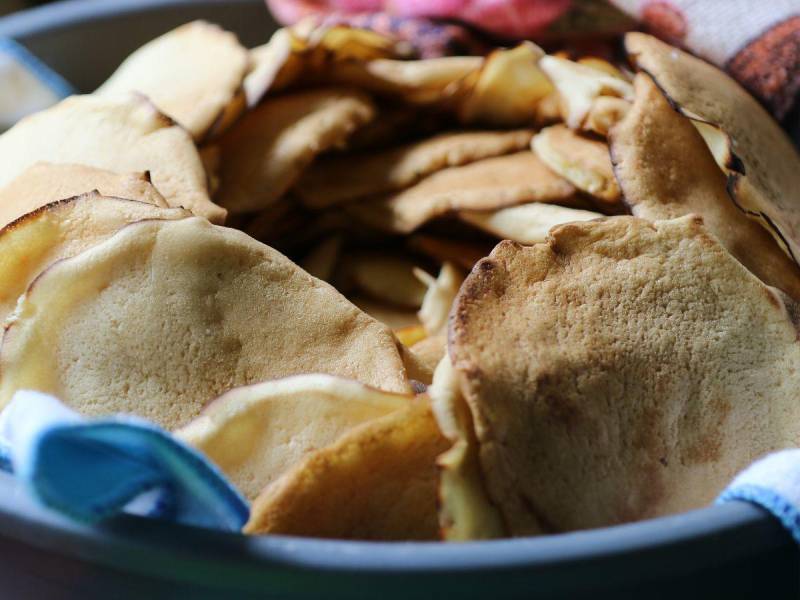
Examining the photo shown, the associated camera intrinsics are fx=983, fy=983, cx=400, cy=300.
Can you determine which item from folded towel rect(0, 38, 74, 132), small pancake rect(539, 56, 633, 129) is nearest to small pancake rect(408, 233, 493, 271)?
small pancake rect(539, 56, 633, 129)

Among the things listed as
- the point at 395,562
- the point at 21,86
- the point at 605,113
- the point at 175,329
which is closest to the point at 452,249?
the point at 605,113

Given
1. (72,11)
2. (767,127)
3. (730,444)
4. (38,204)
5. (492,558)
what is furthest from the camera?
(72,11)

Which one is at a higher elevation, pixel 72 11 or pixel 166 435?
pixel 166 435

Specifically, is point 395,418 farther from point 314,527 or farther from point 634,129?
point 634,129

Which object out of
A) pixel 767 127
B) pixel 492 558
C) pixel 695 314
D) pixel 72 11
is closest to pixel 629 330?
pixel 695 314

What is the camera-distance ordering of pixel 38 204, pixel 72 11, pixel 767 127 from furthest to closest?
pixel 72 11 < pixel 767 127 < pixel 38 204

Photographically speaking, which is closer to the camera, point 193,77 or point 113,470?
point 113,470

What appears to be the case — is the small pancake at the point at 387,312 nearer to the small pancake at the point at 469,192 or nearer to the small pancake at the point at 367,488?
the small pancake at the point at 469,192

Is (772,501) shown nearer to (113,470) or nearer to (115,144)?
(113,470)
